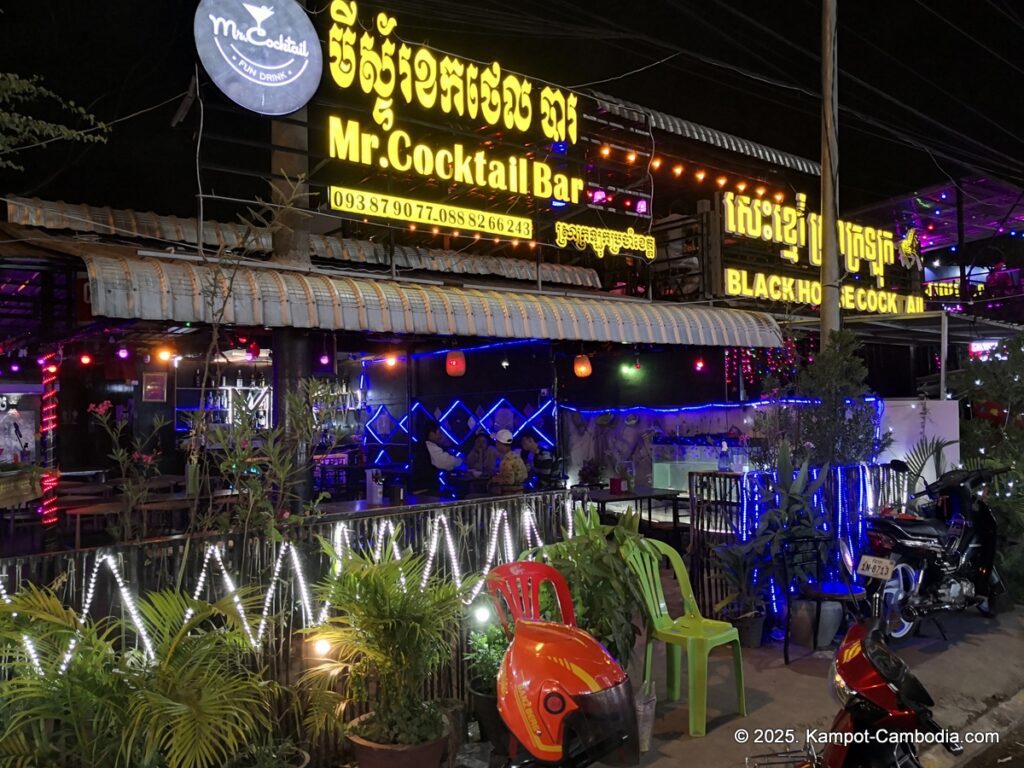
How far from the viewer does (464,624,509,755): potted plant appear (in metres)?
4.42

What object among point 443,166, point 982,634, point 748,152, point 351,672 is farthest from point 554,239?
point 351,672

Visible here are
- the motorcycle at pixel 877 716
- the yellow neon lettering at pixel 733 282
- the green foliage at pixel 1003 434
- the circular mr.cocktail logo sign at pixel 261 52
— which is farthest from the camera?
the yellow neon lettering at pixel 733 282

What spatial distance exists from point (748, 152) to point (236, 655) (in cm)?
1450

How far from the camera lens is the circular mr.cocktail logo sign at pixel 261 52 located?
24.2 ft

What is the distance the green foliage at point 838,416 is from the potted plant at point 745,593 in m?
1.35

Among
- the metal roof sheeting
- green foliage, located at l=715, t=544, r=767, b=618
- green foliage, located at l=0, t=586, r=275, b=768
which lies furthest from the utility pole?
green foliage, located at l=0, t=586, r=275, b=768

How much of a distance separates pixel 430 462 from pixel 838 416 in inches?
371

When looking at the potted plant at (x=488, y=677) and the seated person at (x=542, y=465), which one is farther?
the seated person at (x=542, y=465)

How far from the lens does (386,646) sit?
13.1 feet

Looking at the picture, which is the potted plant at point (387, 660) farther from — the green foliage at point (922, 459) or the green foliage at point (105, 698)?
the green foliage at point (922, 459)

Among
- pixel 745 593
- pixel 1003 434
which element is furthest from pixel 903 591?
pixel 1003 434

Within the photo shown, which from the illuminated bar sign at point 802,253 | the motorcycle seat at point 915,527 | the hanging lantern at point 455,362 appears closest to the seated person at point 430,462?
the hanging lantern at point 455,362

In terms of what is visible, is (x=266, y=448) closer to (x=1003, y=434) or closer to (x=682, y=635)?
(x=682, y=635)

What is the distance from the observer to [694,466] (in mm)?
14188
